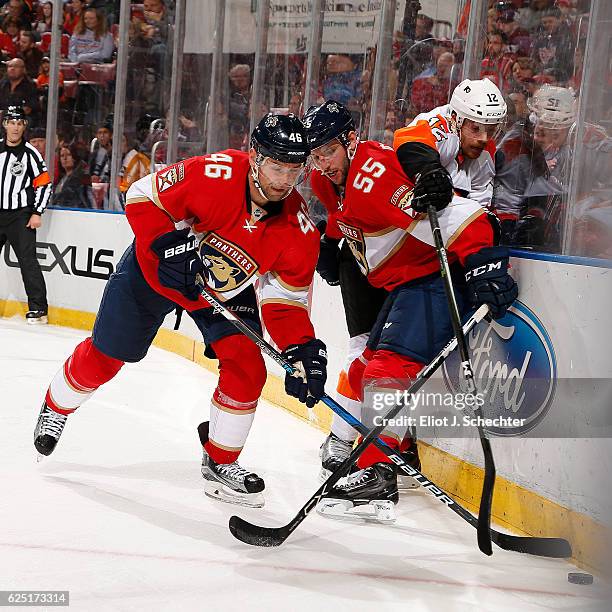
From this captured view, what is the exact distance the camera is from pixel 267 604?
7.41 ft

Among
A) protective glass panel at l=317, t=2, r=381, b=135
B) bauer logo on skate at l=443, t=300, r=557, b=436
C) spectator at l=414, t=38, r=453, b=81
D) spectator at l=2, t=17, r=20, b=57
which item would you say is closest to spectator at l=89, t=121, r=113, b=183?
spectator at l=2, t=17, r=20, b=57

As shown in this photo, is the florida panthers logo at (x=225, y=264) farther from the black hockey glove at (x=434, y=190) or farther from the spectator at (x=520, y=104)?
the spectator at (x=520, y=104)

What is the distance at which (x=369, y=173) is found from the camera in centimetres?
297

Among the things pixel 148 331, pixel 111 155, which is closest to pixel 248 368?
pixel 148 331

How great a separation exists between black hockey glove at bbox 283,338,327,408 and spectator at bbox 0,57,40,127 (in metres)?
5.21

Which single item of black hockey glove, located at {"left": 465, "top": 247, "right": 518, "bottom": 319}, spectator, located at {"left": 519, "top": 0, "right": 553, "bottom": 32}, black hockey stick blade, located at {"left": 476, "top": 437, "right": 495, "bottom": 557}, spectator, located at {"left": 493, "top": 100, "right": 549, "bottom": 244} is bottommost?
black hockey stick blade, located at {"left": 476, "top": 437, "right": 495, "bottom": 557}

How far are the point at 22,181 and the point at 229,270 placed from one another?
391 cm

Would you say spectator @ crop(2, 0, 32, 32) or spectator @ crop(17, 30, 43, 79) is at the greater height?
spectator @ crop(2, 0, 32, 32)

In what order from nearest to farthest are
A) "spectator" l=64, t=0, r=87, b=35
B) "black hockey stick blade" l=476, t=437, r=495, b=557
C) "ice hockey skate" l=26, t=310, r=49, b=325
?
"black hockey stick blade" l=476, t=437, r=495, b=557 → "ice hockey skate" l=26, t=310, r=49, b=325 → "spectator" l=64, t=0, r=87, b=35

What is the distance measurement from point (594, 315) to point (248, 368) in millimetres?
943

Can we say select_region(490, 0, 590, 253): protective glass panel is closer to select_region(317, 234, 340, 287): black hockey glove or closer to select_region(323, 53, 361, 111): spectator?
select_region(317, 234, 340, 287): black hockey glove

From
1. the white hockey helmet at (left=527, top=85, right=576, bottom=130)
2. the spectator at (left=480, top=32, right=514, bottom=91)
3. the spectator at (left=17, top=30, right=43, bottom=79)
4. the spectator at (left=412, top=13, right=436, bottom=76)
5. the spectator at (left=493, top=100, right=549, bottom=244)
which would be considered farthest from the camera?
the spectator at (left=17, top=30, right=43, bottom=79)

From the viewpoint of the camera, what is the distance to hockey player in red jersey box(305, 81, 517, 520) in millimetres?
2801

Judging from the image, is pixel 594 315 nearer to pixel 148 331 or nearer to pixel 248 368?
pixel 248 368
